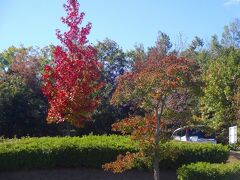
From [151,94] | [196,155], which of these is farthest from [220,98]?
[151,94]

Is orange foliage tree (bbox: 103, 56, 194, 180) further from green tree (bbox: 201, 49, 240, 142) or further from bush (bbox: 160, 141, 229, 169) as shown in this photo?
green tree (bbox: 201, 49, 240, 142)

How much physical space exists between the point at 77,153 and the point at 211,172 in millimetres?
4662

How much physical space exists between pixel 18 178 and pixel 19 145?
100 cm

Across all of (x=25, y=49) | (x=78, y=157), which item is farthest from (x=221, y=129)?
(x=25, y=49)

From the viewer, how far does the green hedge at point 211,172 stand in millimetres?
11836

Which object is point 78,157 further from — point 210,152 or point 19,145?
point 210,152

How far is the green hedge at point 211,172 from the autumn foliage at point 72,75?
13.1ft

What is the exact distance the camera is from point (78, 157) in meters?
14.9

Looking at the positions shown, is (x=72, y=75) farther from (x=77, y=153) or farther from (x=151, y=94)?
(x=151, y=94)

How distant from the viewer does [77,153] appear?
1487cm

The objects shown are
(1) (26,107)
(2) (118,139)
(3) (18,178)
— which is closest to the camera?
(3) (18,178)

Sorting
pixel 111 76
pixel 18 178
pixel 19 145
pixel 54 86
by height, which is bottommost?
pixel 18 178

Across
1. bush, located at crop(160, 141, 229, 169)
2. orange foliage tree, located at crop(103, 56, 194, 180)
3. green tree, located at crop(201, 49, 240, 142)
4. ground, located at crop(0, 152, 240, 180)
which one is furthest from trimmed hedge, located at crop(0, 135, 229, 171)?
green tree, located at crop(201, 49, 240, 142)

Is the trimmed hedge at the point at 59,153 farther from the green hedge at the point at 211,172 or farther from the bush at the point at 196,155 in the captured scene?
the green hedge at the point at 211,172
